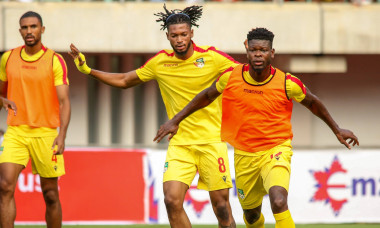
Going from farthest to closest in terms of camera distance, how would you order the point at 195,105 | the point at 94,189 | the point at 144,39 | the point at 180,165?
the point at 144,39
the point at 94,189
the point at 180,165
the point at 195,105

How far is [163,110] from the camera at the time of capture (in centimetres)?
2158

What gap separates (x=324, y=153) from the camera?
49.2 ft

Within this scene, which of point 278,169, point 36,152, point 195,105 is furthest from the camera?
point 36,152

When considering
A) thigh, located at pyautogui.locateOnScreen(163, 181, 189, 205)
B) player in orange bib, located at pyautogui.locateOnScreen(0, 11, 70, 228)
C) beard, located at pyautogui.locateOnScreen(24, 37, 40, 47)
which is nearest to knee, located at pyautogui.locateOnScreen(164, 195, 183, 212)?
thigh, located at pyautogui.locateOnScreen(163, 181, 189, 205)

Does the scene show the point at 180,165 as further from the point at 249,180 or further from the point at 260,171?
the point at 260,171

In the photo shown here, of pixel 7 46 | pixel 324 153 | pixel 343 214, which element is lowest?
pixel 343 214

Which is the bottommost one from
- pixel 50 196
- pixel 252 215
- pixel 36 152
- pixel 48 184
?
pixel 252 215

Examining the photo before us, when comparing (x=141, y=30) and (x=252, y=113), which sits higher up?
(x=141, y=30)

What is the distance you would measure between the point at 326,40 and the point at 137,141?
4.69m

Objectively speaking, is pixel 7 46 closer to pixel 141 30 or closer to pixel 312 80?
pixel 141 30

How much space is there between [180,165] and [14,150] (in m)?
A: 2.05

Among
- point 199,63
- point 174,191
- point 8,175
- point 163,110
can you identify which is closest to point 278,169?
point 174,191

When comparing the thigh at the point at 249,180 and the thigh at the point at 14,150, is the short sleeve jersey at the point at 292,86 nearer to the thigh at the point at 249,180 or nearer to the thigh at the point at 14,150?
the thigh at the point at 249,180

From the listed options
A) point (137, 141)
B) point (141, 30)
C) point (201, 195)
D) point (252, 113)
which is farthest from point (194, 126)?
point (137, 141)
